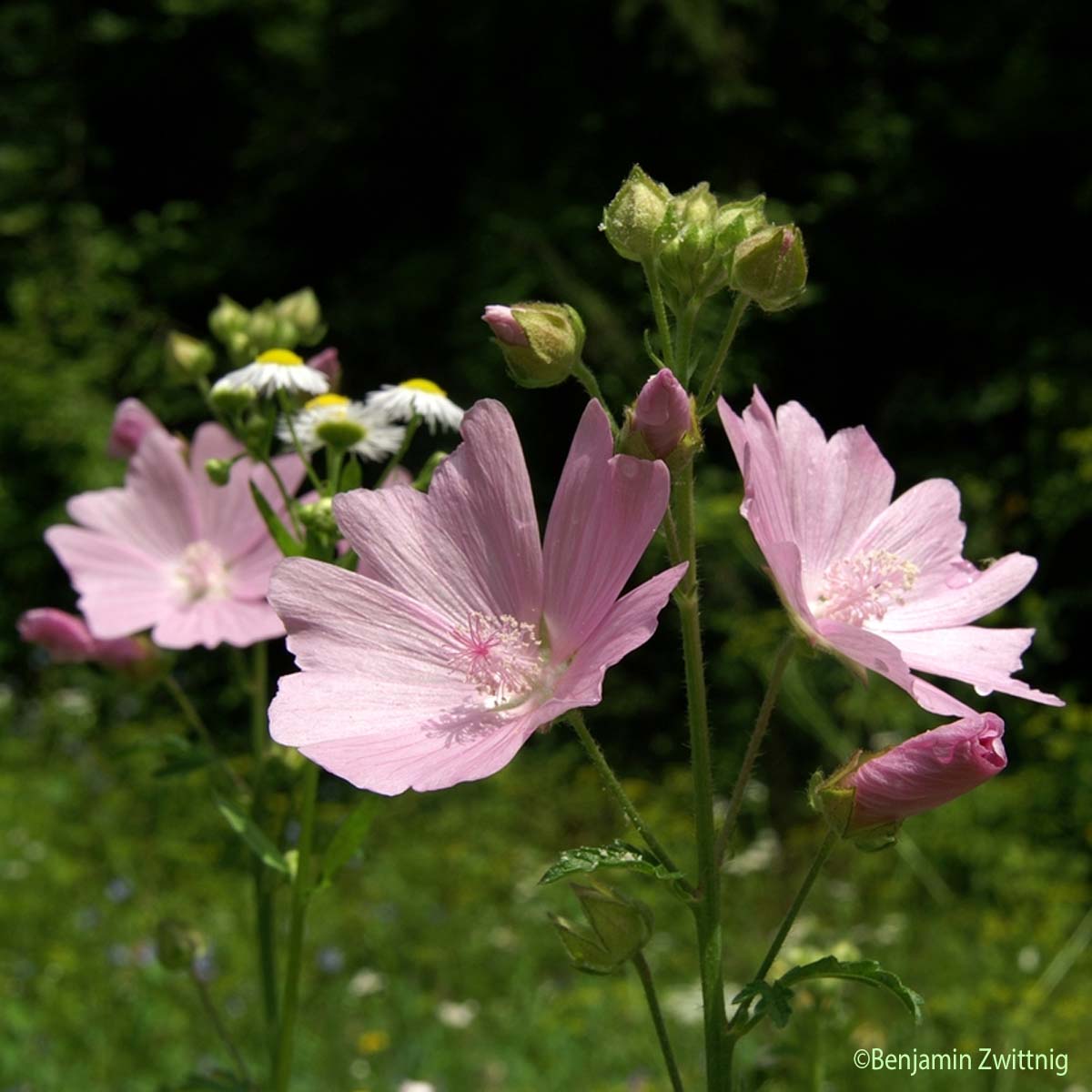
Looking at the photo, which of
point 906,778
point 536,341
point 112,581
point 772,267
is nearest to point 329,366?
point 112,581

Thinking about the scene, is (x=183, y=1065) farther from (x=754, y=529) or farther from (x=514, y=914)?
(x=754, y=529)

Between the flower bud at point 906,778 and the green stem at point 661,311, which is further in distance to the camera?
the green stem at point 661,311

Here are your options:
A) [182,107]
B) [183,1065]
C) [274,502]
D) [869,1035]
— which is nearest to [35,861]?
[183,1065]

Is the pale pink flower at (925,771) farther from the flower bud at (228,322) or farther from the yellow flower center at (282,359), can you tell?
the flower bud at (228,322)

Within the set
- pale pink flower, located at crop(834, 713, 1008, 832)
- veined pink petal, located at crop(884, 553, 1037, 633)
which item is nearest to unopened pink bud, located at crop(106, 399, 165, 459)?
veined pink petal, located at crop(884, 553, 1037, 633)

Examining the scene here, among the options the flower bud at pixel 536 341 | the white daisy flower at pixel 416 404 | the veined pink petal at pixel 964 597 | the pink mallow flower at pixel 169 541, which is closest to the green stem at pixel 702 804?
the flower bud at pixel 536 341

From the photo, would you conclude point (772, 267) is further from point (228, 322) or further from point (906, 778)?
point (228, 322)

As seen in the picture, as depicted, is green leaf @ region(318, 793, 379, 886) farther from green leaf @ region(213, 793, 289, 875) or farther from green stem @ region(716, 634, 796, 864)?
green stem @ region(716, 634, 796, 864)
